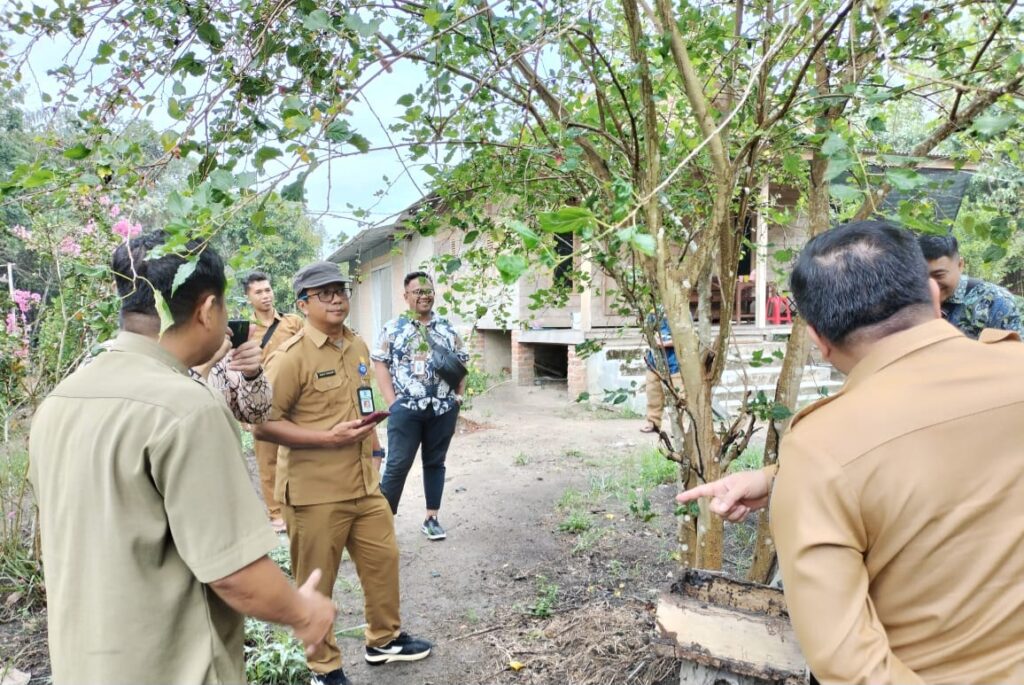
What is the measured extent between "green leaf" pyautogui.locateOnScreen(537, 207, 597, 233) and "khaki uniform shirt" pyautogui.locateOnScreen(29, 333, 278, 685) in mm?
798

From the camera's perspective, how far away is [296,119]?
1.38 m

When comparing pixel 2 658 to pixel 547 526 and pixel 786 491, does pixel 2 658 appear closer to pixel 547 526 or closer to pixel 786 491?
pixel 547 526

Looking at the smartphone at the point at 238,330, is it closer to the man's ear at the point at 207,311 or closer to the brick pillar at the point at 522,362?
the man's ear at the point at 207,311

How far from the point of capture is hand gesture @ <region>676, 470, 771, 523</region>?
5.06ft

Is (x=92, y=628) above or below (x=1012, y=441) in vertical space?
below

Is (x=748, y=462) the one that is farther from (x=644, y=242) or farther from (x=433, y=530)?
(x=644, y=242)

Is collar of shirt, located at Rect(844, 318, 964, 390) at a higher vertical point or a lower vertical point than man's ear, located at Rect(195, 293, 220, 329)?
lower

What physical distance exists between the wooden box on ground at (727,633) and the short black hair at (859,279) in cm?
110

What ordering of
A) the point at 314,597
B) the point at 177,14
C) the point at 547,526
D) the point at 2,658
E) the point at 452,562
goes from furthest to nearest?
the point at 547,526
the point at 452,562
the point at 2,658
the point at 177,14
the point at 314,597

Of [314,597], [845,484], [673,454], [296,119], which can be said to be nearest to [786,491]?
[845,484]

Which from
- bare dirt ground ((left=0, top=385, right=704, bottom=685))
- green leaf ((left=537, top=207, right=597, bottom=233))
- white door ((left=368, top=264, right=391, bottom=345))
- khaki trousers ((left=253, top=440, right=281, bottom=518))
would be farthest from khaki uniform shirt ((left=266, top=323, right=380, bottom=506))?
white door ((left=368, top=264, right=391, bottom=345))

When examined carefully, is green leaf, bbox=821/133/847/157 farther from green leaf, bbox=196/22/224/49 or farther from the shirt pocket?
the shirt pocket

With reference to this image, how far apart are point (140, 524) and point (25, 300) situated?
3816mm

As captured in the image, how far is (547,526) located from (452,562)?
2.89 ft
